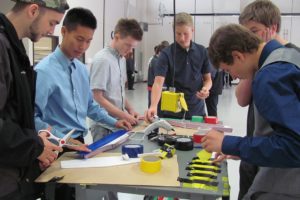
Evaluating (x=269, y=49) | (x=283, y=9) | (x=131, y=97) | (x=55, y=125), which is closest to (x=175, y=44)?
(x=55, y=125)

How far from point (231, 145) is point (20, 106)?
0.75 metres

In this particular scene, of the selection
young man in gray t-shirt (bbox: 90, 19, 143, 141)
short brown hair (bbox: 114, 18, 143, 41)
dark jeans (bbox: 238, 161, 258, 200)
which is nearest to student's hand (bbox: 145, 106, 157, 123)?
young man in gray t-shirt (bbox: 90, 19, 143, 141)

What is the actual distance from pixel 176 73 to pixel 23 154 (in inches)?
60.5

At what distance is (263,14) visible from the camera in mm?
1407

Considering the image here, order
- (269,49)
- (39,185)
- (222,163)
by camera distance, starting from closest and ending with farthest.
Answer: (269,49) < (39,185) < (222,163)

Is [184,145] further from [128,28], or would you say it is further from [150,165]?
[128,28]

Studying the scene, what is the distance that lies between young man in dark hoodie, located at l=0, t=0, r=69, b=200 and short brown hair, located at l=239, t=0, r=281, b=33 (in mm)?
858

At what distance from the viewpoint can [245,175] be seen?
4.70 ft

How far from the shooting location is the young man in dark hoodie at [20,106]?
1.03 meters

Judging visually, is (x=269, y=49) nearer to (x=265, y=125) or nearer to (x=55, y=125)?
(x=265, y=125)

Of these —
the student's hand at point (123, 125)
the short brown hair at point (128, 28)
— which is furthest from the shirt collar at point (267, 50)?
the short brown hair at point (128, 28)

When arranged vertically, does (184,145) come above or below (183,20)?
below

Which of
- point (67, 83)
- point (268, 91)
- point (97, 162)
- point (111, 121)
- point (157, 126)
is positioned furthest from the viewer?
point (111, 121)

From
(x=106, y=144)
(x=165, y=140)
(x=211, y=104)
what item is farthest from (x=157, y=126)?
(x=211, y=104)
